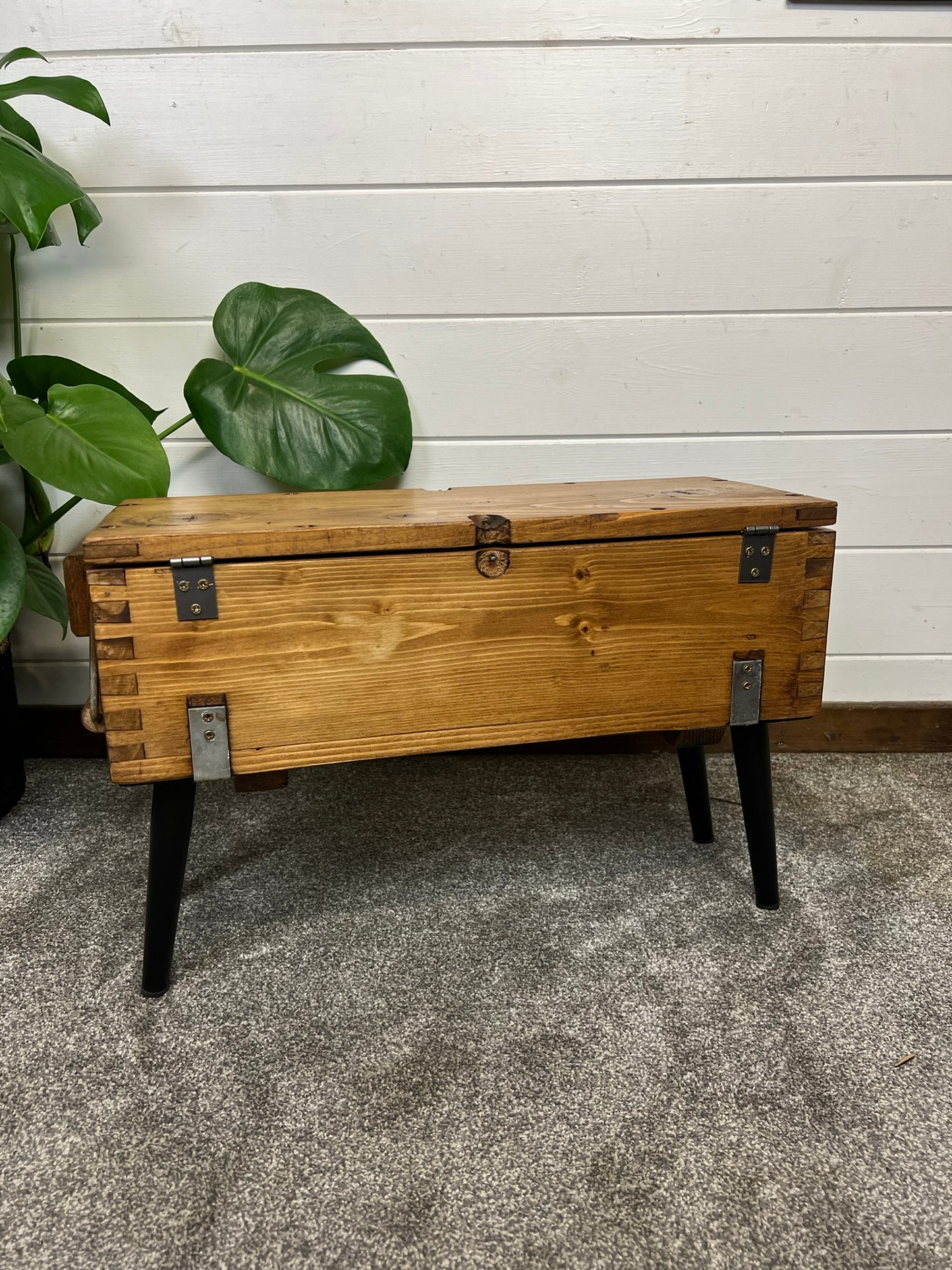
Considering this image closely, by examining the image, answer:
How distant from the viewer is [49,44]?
4.14ft

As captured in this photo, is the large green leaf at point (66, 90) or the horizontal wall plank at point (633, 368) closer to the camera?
the large green leaf at point (66, 90)

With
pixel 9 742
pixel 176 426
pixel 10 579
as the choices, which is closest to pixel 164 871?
pixel 10 579

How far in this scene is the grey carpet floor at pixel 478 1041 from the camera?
2.26 feet

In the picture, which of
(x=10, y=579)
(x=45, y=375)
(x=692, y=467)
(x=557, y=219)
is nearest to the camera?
(x=10, y=579)

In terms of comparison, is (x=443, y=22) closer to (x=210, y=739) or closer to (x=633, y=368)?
(x=633, y=368)

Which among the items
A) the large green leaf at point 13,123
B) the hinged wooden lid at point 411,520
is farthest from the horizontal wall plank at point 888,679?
the large green leaf at point 13,123

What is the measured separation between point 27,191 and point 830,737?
1488 mm

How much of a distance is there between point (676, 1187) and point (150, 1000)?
0.57m

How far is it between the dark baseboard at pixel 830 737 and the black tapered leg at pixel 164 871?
0.69 meters

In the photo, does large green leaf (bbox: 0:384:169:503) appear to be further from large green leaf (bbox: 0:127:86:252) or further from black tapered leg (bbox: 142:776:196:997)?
black tapered leg (bbox: 142:776:196:997)

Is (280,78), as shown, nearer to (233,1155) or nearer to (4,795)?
(4,795)

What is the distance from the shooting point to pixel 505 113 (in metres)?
1.30

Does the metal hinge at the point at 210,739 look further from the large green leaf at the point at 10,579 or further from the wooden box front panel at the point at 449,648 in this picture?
the large green leaf at the point at 10,579

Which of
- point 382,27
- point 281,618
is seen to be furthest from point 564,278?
point 281,618
